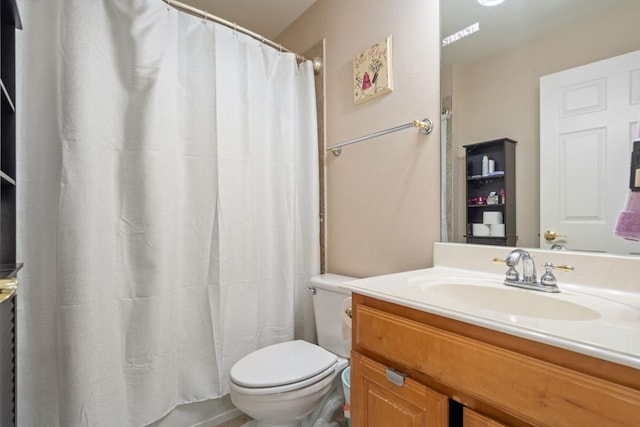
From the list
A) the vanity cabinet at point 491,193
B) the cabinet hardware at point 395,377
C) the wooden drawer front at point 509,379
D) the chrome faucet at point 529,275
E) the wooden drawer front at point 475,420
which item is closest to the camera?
the wooden drawer front at point 509,379

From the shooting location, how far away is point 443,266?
1239 mm

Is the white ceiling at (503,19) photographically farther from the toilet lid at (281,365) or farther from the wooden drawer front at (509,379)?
the toilet lid at (281,365)

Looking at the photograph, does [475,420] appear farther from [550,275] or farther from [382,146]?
[382,146]

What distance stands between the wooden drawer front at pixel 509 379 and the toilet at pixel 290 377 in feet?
1.72

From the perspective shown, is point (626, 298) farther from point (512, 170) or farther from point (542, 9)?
point (542, 9)

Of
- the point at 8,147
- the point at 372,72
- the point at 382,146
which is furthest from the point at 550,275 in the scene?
the point at 8,147

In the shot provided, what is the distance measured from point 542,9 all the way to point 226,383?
1988 mm

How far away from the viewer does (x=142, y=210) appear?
51.3 inches

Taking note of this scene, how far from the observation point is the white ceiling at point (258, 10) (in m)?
1.91

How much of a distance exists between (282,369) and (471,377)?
83cm

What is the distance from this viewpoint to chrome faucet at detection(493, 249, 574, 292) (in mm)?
890

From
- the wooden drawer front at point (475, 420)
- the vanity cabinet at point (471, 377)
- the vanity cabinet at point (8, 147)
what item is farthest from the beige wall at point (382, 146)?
the vanity cabinet at point (8, 147)

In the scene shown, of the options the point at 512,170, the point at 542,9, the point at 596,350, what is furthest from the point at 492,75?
the point at 596,350

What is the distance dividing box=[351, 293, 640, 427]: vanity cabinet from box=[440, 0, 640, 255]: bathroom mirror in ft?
1.80
